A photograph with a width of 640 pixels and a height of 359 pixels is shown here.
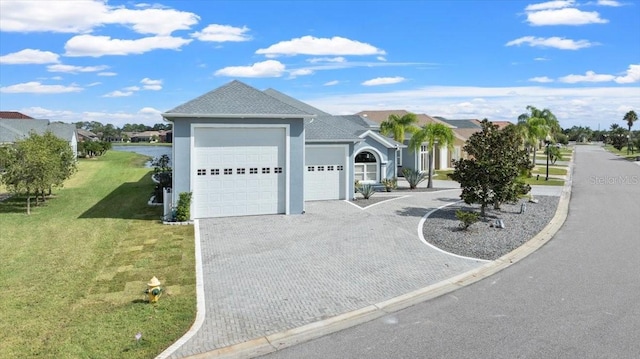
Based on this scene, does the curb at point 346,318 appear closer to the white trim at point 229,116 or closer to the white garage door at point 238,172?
the white garage door at point 238,172

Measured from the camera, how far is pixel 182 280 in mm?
11570

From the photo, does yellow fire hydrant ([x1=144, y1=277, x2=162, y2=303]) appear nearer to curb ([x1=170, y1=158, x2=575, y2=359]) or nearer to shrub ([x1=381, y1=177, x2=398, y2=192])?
curb ([x1=170, y1=158, x2=575, y2=359])

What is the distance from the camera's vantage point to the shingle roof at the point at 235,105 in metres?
18.5

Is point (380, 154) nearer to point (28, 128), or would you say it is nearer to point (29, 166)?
point (29, 166)

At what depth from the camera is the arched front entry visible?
99.1 feet

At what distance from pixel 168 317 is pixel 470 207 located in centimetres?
1610

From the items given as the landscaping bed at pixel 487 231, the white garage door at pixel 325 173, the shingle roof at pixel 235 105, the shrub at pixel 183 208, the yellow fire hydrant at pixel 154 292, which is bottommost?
the yellow fire hydrant at pixel 154 292

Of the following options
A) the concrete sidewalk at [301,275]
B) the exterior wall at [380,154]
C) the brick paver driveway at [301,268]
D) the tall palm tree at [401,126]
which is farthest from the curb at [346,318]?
the tall palm tree at [401,126]

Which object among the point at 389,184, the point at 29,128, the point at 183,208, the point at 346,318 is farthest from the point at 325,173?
the point at 29,128

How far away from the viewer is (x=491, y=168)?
60.0 feet

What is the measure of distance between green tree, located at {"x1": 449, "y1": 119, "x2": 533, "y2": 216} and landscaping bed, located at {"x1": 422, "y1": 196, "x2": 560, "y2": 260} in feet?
3.43

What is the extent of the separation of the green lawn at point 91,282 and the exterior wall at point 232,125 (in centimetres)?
200

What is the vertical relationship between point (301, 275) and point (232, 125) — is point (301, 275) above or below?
below

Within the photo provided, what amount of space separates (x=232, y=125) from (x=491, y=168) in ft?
33.4
